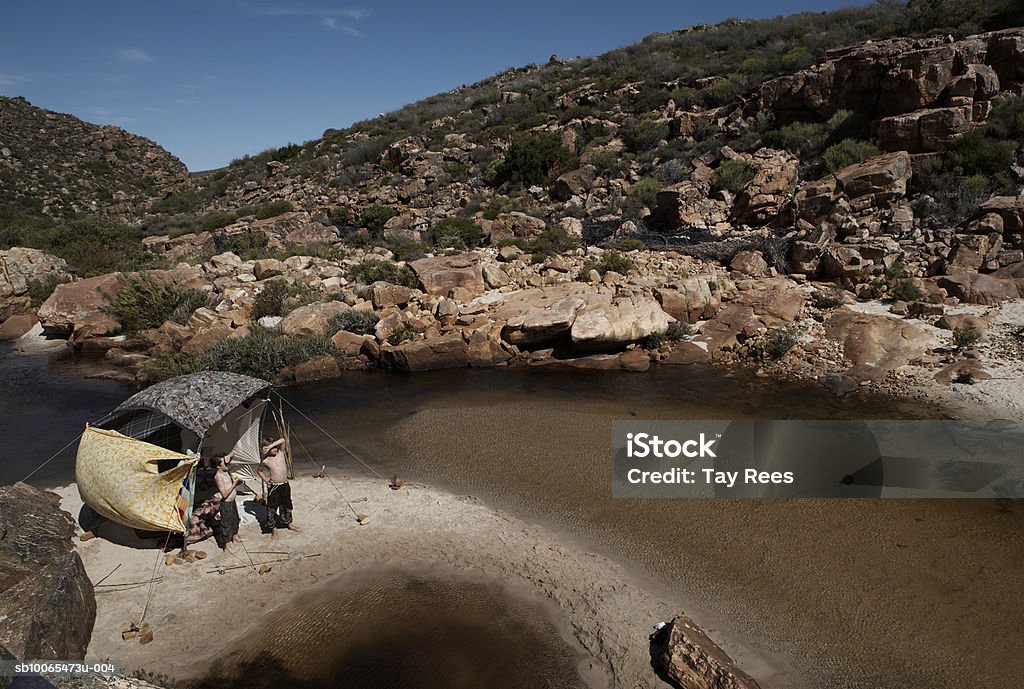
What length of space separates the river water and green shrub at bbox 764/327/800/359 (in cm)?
131

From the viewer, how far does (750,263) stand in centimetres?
1972

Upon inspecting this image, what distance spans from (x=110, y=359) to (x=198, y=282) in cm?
535

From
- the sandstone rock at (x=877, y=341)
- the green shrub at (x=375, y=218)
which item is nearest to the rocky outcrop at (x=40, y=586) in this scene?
the sandstone rock at (x=877, y=341)

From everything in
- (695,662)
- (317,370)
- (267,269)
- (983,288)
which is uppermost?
(267,269)

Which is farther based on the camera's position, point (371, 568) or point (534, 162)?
point (534, 162)

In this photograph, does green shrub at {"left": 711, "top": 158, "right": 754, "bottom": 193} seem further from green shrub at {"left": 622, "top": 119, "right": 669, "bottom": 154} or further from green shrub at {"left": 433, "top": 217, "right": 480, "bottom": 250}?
green shrub at {"left": 433, "top": 217, "right": 480, "bottom": 250}

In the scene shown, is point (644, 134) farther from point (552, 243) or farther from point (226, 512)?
point (226, 512)

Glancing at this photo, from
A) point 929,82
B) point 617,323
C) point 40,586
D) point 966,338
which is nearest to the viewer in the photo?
point 40,586

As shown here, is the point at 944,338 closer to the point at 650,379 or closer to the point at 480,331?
the point at 650,379

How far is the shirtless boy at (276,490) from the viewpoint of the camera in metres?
7.77

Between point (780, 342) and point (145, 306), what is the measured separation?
19.5 m

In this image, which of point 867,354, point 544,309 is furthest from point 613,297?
point 867,354

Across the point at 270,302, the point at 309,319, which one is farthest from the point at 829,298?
the point at 270,302

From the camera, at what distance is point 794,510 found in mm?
8445
